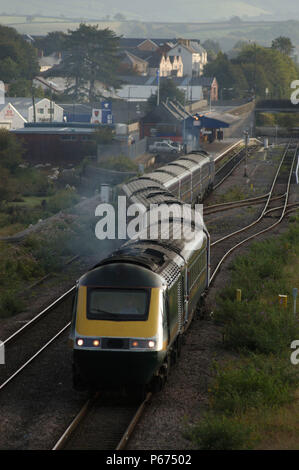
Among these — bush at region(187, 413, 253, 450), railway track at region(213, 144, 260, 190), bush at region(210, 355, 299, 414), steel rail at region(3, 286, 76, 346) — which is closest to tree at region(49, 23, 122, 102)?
railway track at region(213, 144, 260, 190)

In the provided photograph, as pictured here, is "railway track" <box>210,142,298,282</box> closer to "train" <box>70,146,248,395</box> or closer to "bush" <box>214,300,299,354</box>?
"bush" <box>214,300,299,354</box>

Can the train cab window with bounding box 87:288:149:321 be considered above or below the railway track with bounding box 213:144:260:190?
above

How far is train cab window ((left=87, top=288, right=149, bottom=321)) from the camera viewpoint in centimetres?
1469

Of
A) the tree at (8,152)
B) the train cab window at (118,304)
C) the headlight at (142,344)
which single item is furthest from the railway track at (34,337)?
the tree at (8,152)

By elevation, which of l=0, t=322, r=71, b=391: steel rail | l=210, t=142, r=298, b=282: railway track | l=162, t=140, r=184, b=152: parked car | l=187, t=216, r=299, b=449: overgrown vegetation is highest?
l=162, t=140, r=184, b=152: parked car

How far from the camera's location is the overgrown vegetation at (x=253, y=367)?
1316 centimetres

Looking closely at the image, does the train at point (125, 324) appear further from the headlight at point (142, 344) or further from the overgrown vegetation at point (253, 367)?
the overgrown vegetation at point (253, 367)

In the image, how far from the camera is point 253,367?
1608 cm

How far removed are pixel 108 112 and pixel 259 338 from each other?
82.0 meters

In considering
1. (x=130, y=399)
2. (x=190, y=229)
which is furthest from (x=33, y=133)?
(x=130, y=399)

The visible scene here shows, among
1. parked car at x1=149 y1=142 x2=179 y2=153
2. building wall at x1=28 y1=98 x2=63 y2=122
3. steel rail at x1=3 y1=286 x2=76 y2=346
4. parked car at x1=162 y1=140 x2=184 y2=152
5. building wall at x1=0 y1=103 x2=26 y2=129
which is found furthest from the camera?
building wall at x1=28 y1=98 x2=63 y2=122

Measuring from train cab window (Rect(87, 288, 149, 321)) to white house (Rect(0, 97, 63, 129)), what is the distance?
92.8m

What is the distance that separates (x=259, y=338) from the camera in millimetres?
18422
